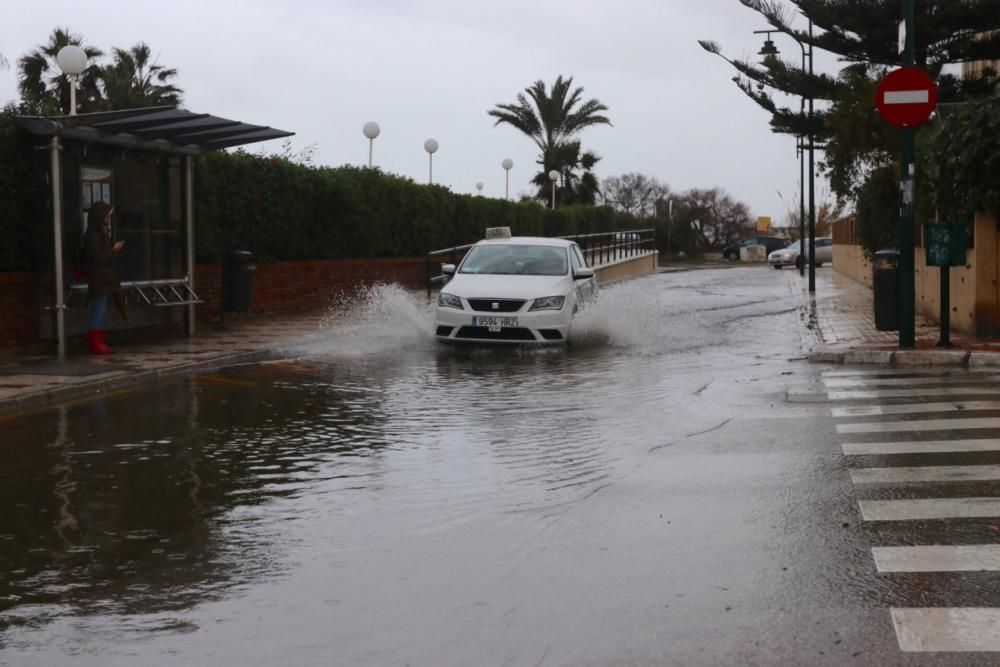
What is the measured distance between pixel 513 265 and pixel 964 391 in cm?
823

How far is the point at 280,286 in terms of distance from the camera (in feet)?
83.4

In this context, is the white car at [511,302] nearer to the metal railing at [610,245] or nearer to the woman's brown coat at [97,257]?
the woman's brown coat at [97,257]

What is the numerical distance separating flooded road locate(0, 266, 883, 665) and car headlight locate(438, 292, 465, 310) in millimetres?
4107

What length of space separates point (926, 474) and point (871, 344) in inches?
348

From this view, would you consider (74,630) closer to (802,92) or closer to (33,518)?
(33,518)

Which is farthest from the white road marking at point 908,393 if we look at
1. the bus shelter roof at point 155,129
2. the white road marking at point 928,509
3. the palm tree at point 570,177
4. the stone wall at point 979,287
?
the palm tree at point 570,177

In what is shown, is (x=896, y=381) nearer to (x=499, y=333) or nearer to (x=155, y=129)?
(x=499, y=333)

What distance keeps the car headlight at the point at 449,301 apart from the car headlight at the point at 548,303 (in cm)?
99

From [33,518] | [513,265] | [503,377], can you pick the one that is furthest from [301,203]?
[33,518]

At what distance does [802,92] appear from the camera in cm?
3762

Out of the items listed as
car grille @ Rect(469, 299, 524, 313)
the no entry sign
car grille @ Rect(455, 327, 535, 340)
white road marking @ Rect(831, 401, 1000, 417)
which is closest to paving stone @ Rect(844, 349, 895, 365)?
the no entry sign

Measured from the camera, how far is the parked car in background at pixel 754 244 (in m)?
84.7

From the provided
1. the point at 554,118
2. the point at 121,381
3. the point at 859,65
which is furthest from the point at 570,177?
the point at 121,381

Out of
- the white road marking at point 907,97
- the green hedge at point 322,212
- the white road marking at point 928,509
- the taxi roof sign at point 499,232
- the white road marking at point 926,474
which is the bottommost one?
the white road marking at point 928,509
